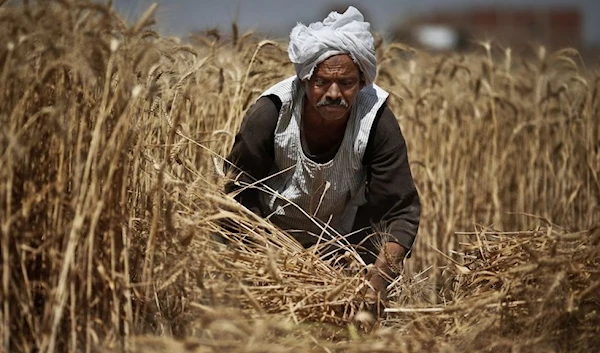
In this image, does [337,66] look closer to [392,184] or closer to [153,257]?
[392,184]

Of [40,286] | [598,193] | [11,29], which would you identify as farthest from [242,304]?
[598,193]

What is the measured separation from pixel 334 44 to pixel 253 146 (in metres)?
0.46

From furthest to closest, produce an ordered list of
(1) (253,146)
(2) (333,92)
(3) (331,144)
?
(3) (331,144) → (1) (253,146) → (2) (333,92)

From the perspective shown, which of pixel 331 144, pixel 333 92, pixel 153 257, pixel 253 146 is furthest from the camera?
pixel 331 144

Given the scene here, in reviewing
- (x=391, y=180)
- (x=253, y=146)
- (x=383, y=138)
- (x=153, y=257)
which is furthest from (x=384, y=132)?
(x=153, y=257)

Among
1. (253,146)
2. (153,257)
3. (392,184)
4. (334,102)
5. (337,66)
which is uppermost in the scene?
(337,66)

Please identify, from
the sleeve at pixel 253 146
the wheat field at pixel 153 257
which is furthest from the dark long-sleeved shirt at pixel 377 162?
the wheat field at pixel 153 257

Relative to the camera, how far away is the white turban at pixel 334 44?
2795 millimetres

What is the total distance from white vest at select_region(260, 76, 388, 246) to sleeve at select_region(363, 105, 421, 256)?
48 mm

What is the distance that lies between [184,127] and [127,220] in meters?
0.80

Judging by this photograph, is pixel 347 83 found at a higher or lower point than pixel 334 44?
lower

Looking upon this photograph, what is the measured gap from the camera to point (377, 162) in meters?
2.98

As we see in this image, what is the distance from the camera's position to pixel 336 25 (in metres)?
2.87

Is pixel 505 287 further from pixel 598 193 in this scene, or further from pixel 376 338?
pixel 598 193
